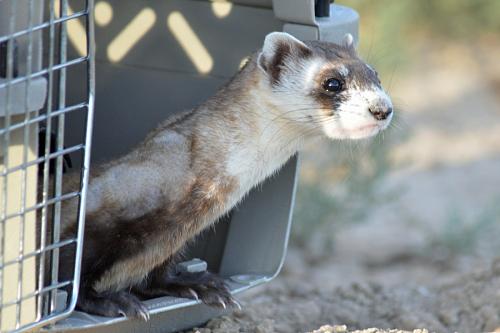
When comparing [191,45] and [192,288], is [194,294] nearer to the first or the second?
[192,288]

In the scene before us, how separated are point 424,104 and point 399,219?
1803mm

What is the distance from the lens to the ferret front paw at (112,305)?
117 inches

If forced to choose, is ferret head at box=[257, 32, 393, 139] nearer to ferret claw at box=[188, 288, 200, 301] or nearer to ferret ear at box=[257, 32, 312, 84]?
ferret ear at box=[257, 32, 312, 84]

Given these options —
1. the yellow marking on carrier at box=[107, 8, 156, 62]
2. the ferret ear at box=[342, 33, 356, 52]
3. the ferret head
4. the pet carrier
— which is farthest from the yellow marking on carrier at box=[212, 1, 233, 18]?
the ferret ear at box=[342, 33, 356, 52]

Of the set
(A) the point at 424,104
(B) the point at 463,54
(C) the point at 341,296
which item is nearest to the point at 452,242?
(C) the point at 341,296

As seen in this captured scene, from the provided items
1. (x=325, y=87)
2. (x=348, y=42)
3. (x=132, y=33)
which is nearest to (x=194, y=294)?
(x=325, y=87)

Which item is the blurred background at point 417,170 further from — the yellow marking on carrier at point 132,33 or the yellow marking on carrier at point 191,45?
the yellow marking on carrier at point 132,33

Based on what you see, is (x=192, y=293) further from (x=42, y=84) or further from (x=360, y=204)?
(x=360, y=204)

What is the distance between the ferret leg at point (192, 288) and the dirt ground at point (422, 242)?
122mm

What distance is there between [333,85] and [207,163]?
46 centimetres

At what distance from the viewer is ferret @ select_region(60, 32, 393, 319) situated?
3.08 metres

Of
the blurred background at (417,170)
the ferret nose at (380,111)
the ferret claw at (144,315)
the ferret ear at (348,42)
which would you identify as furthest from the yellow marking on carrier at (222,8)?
the ferret claw at (144,315)

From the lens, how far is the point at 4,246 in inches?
103

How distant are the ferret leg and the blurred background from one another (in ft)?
4.56
